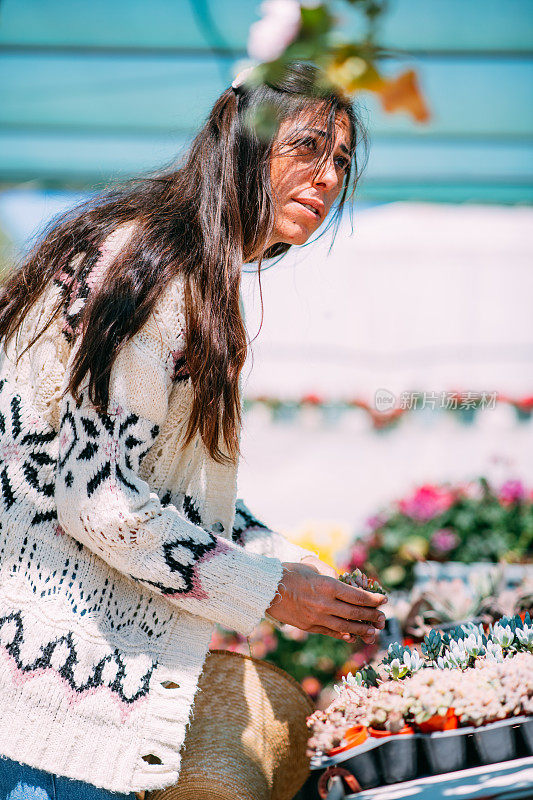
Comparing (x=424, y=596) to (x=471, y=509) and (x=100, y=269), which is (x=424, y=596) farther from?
(x=471, y=509)

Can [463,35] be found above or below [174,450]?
above

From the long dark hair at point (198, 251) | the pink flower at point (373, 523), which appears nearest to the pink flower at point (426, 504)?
the pink flower at point (373, 523)

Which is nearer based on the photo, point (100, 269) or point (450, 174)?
point (100, 269)

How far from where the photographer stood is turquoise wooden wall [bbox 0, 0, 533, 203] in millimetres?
3867

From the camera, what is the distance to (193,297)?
100 cm

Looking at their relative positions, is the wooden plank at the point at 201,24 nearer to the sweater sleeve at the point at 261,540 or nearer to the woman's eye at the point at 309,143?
the woman's eye at the point at 309,143

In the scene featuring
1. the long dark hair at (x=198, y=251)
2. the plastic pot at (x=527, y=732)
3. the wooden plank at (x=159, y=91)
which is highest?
the wooden plank at (x=159, y=91)

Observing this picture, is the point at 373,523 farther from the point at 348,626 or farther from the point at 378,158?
the point at 378,158

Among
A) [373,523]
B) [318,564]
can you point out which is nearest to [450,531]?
[373,523]

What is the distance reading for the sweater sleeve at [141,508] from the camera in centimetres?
94

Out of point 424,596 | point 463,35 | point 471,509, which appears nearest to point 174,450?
point 424,596

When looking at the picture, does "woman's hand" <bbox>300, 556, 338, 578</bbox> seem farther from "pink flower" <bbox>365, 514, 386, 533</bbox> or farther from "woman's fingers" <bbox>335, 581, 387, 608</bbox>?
"pink flower" <bbox>365, 514, 386, 533</bbox>

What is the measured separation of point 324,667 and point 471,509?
0.91 metres

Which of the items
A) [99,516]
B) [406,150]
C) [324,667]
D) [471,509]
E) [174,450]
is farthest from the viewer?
[406,150]
